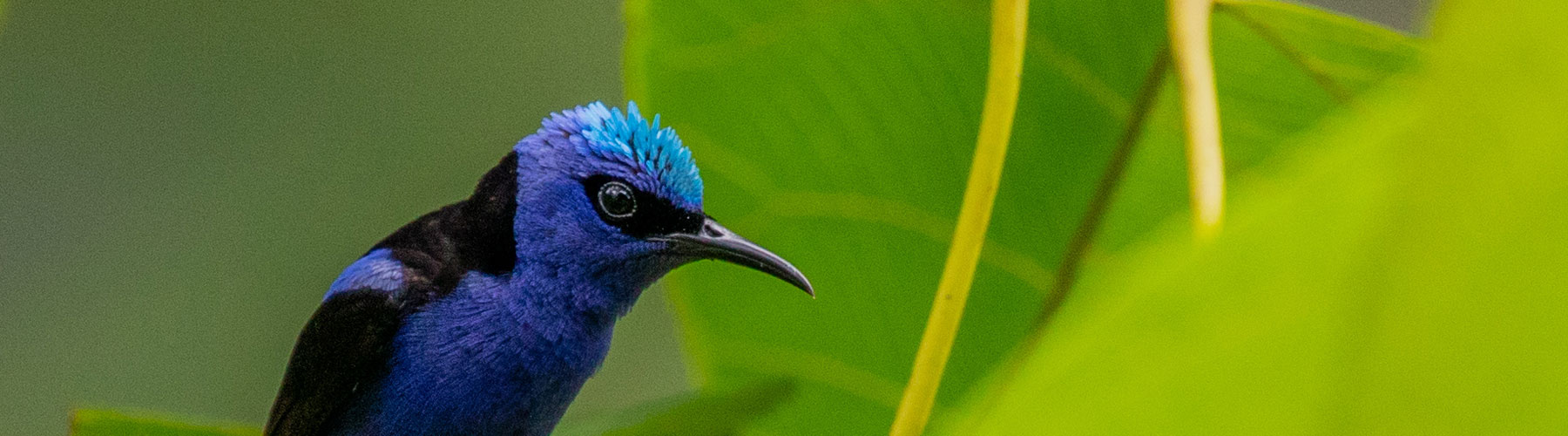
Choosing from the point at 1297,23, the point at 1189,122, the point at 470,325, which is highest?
the point at 1297,23

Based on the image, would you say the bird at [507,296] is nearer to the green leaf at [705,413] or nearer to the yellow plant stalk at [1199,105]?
the green leaf at [705,413]

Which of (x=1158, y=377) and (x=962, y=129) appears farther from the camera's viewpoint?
(x=962, y=129)

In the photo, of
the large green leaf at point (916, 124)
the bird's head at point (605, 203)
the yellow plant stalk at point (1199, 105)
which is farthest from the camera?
the bird's head at point (605, 203)

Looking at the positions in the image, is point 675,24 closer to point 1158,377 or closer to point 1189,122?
point 1189,122

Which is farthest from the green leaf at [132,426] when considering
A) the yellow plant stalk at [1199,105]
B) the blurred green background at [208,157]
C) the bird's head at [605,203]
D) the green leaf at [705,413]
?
the blurred green background at [208,157]

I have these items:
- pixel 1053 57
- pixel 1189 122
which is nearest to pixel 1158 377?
pixel 1189 122
